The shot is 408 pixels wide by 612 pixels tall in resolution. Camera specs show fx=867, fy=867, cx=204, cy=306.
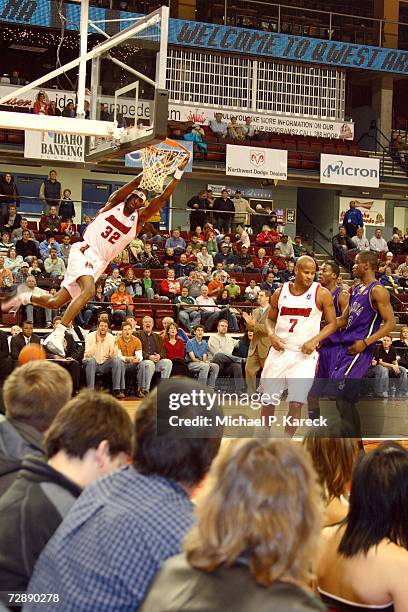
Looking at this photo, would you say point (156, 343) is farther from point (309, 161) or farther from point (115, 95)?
point (309, 161)

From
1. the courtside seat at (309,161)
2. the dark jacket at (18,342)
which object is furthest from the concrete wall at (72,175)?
the dark jacket at (18,342)

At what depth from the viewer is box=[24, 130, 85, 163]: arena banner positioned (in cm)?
2000

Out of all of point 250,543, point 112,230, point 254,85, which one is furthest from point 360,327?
point 254,85

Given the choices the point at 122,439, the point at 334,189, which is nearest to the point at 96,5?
the point at 334,189

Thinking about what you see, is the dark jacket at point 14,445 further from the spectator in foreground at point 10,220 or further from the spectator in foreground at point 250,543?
the spectator in foreground at point 10,220

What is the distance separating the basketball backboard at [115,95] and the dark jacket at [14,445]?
5.34 m

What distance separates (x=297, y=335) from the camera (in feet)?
25.1

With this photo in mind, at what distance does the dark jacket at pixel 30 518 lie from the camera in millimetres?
2738

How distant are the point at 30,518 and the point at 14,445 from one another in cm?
74

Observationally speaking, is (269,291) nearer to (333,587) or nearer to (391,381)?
(391,381)

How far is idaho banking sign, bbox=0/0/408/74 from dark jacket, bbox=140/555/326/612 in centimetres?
2131

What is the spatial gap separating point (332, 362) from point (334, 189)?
1914 centimetres

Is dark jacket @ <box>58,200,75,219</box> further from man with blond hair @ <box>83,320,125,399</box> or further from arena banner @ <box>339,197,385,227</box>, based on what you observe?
arena banner @ <box>339,197,385,227</box>

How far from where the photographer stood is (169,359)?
13156mm
